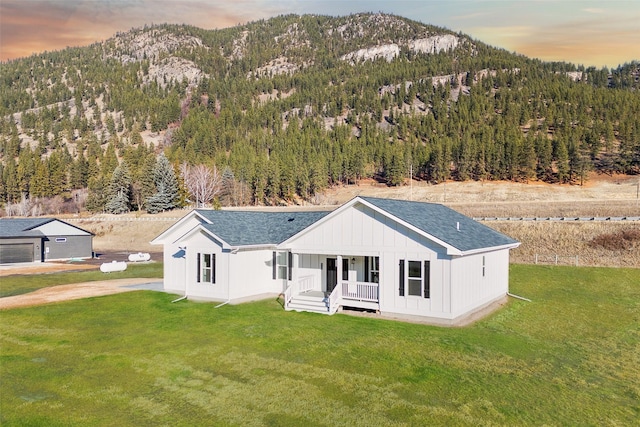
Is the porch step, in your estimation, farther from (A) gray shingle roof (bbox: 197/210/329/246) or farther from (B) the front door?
(A) gray shingle roof (bbox: 197/210/329/246)

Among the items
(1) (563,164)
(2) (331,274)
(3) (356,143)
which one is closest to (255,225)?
(2) (331,274)

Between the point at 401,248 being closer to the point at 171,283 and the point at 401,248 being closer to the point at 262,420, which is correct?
the point at 262,420

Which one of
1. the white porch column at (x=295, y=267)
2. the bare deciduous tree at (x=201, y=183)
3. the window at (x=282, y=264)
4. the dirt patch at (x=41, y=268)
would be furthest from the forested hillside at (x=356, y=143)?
the white porch column at (x=295, y=267)

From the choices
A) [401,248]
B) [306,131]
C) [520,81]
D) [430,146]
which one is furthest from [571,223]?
[520,81]

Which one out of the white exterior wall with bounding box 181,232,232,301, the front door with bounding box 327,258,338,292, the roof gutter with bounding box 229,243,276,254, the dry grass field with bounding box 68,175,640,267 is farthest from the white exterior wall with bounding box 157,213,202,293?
the dry grass field with bounding box 68,175,640,267

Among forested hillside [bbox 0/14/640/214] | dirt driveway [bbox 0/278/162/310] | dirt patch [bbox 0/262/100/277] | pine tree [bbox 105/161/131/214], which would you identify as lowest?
dirt patch [bbox 0/262/100/277]

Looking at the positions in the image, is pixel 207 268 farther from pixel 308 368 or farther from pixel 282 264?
pixel 308 368
